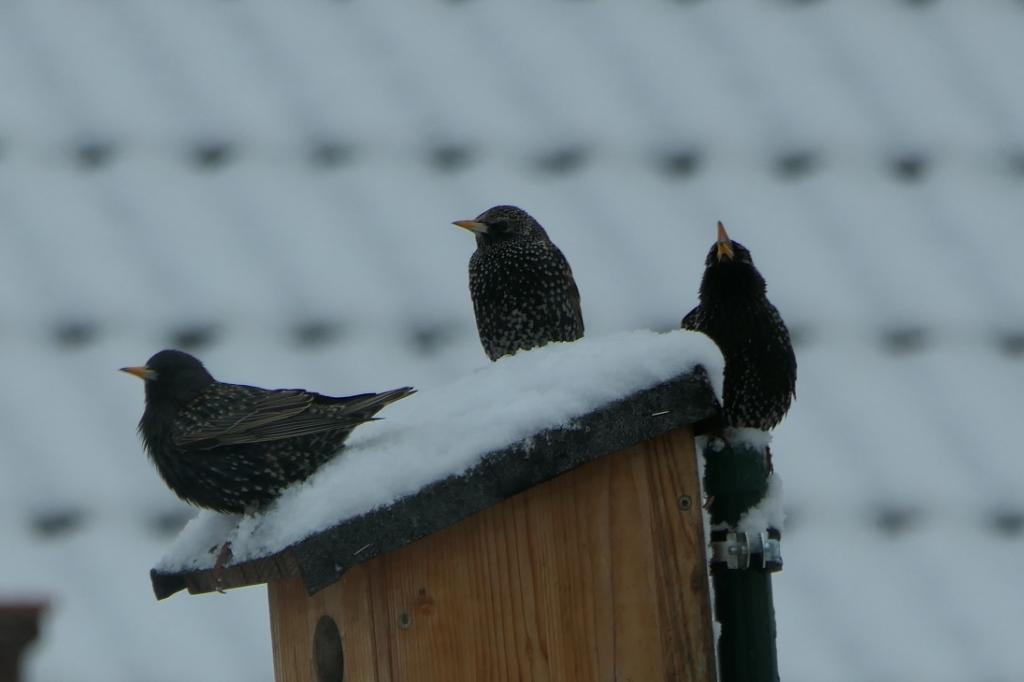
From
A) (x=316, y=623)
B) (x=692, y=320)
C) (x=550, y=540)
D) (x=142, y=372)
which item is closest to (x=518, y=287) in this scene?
(x=692, y=320)

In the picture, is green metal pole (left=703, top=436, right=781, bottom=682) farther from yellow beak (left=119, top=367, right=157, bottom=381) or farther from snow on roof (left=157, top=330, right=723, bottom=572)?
yellow beak (left=119, top=367, right=157, bottom=381)

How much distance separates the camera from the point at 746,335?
108 inches

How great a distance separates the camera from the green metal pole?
7.28 ft

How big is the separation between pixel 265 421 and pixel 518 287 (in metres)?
1.22

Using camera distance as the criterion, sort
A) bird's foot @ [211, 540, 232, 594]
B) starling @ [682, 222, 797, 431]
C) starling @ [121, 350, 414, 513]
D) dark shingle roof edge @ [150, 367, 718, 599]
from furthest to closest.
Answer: starling @ [121, 350, 414, 513] < starling @ [682, 222, 797, 431] < bird's foot @ [211, 540, 232, 594] < dark shingle roof edge @ [150, 367, 718, 599]

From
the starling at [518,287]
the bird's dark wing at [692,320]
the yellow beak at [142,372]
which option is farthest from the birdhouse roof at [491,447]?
the starling at [518,287]

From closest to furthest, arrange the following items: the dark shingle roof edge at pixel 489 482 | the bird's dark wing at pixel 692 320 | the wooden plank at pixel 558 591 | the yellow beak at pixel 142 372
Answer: the dark shingle roof edge at pixel 489 482 → the wooden plank at pixel 558 591 → the bird's dark wing at pixel 692 320 → the yellow beak at pixel 142 372

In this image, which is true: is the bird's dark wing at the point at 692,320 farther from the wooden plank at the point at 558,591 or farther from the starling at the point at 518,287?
the starling at the point at 518,287

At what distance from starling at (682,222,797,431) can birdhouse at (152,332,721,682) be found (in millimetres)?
337

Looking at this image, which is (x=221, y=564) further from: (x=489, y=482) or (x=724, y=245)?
(x=724, y=245)

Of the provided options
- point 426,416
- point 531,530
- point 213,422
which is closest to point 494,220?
point 213,422

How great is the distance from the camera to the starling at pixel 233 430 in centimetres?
277

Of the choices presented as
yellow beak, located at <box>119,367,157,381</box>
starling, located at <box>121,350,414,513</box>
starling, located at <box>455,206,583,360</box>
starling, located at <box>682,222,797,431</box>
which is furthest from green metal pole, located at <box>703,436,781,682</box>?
starling, located at <box>455,206,583,360</box>

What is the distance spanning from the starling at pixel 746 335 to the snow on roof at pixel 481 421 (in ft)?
1.08
